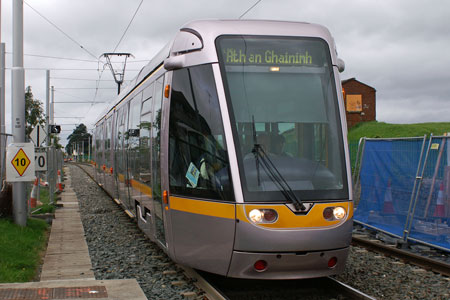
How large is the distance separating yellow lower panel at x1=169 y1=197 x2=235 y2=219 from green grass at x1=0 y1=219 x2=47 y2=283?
2475mm

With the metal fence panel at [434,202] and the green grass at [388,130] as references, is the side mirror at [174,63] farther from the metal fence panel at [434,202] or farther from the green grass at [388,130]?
Answer: the green grass at [388,130]

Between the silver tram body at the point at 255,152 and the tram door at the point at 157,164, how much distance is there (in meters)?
0.22

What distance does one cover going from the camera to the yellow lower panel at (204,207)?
578cm

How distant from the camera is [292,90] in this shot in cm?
635

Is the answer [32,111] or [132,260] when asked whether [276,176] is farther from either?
[32,111]

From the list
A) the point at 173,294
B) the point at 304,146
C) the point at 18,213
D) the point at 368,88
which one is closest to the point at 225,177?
the point at 304,146

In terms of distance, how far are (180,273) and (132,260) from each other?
139 cm

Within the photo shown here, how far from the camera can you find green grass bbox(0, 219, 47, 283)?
7477 mm

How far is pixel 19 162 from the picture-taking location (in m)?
11.2

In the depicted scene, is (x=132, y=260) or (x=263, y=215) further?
(x=132, y=260)

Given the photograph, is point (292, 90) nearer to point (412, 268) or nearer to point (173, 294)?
point (173, 294)

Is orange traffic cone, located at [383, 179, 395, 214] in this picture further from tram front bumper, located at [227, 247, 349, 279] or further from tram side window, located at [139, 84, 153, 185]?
tram front bumper, located at [227, 247, 349, 279]

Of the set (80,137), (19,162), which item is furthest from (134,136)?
(80,137)

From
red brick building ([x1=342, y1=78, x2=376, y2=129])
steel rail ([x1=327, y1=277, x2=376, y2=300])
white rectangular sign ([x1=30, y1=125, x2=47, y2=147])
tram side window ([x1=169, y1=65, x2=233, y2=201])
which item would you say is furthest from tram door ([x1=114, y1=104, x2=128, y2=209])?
red brick building ([x1=342, y1=78, x2=376, y2=129])
